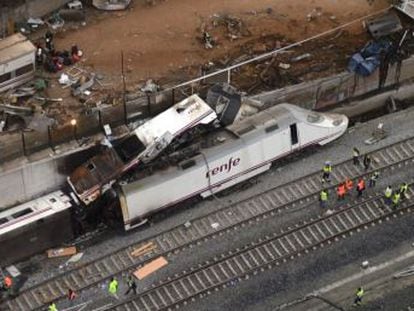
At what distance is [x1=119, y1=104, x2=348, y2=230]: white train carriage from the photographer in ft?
96.5

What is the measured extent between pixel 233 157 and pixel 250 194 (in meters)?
1.84

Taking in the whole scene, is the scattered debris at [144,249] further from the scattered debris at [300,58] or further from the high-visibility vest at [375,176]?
the scattered debris at [300,58]

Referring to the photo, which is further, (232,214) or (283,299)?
(232,214)

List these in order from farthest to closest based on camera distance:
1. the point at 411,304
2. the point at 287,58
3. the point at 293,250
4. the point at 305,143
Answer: the point at 287,58, the point at 305,143, the point at 293,250, the point at 411,304

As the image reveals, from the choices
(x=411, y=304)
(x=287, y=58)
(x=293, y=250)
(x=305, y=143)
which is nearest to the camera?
(x=411, y=304)

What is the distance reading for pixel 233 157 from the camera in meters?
30.4

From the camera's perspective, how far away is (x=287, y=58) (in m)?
35.4

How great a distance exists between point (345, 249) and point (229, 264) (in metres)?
4.05

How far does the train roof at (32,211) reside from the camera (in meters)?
28.3

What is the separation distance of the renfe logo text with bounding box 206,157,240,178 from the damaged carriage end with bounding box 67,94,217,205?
1.66m

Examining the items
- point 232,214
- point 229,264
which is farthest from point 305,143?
point 229,264

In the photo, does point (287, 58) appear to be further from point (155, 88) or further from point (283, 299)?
point (283, 299)

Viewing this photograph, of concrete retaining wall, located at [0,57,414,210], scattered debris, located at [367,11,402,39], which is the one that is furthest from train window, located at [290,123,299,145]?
scattered debris, located at [367,11,402,39]

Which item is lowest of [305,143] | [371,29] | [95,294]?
[95,294]
